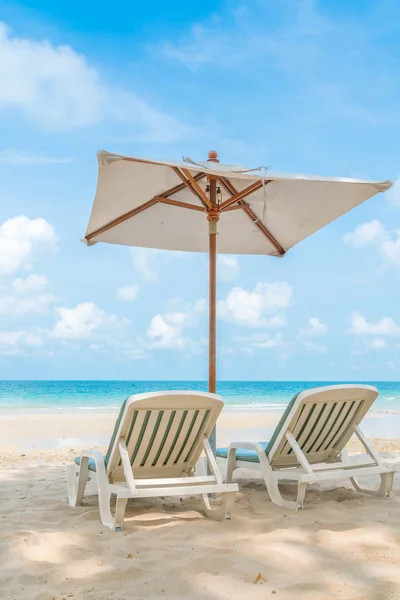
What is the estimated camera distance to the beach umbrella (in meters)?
3.99

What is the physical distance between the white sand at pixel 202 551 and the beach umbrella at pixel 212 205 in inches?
48.4

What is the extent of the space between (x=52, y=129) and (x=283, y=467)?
16.3 metres

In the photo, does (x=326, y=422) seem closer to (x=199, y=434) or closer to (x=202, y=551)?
(x=199, y=434)

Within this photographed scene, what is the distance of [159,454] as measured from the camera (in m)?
3.36

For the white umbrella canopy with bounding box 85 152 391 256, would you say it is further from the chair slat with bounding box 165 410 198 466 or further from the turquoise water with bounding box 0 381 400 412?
the turquoise water with bounding box 0 381 400 412

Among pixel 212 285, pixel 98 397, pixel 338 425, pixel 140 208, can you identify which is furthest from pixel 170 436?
pixel 98 397

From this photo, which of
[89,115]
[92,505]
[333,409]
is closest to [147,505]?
[92,505]

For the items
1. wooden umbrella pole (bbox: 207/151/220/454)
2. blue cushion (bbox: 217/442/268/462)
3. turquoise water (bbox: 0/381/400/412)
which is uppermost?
wooden umbrella pole (bbox: 207/151/220/454)

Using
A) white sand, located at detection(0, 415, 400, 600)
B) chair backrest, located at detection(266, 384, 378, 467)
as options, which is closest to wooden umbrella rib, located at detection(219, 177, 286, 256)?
chair backrest, located at detection(266, 384, 378, 467)

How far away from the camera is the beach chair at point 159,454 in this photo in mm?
3039

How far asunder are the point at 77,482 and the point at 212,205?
2262 millimetres

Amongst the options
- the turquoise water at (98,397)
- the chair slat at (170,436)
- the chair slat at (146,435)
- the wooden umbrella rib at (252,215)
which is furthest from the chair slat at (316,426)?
the turquoise water at (98,397)

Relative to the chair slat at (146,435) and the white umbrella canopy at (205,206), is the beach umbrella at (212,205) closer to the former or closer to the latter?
the white umbrella canopy at (205,206)

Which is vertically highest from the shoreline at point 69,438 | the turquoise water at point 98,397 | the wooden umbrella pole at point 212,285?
the wooden umbrella pole at point 212,285
